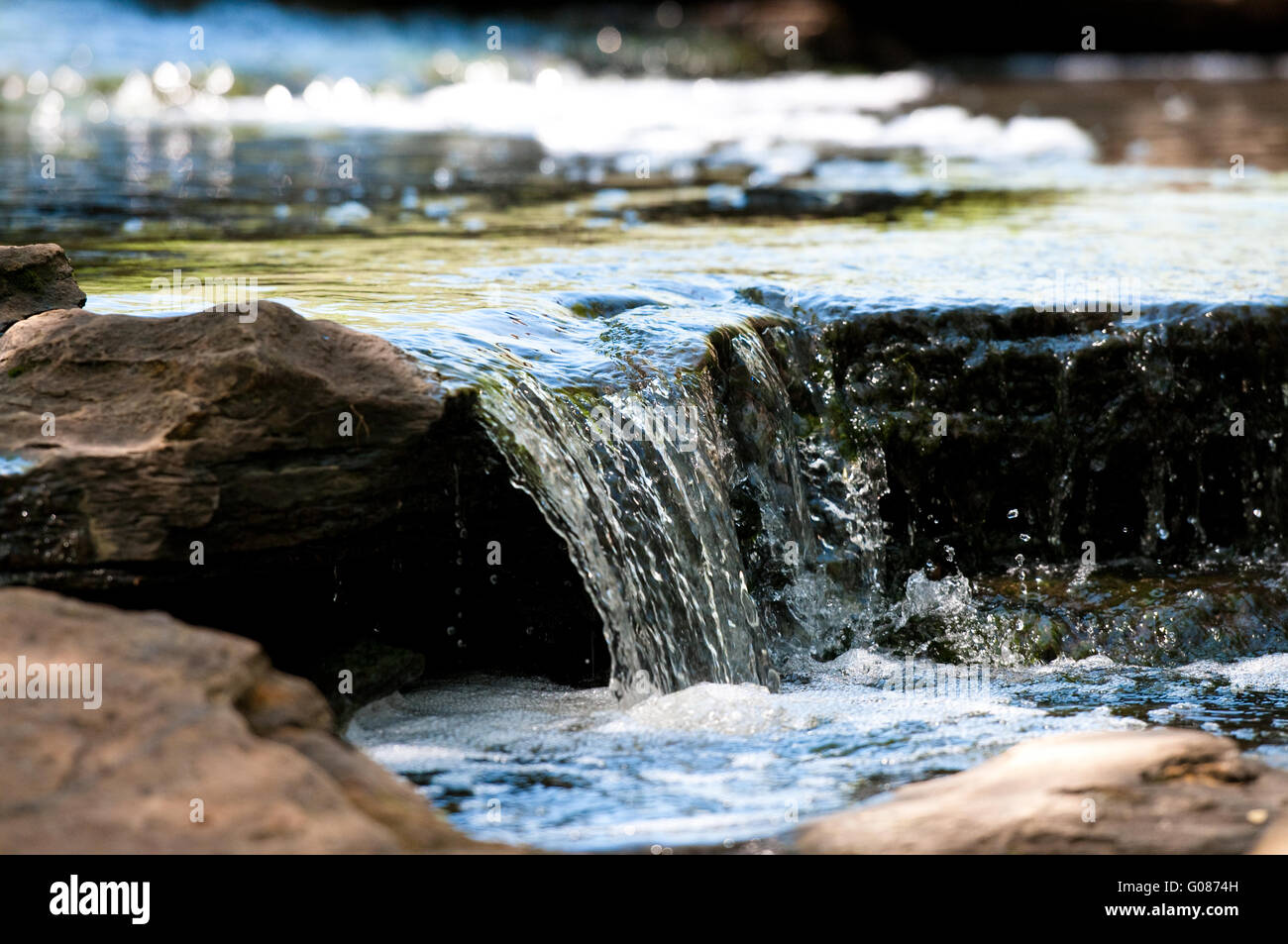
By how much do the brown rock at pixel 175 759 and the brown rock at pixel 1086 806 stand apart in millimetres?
795

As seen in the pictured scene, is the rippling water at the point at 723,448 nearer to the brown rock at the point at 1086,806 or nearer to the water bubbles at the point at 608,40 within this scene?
the brown rock at the point at 1086,806

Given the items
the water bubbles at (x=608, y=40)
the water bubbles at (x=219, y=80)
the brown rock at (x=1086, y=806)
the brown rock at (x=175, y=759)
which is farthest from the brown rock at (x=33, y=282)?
the water bubbles at (x=608, y=40)

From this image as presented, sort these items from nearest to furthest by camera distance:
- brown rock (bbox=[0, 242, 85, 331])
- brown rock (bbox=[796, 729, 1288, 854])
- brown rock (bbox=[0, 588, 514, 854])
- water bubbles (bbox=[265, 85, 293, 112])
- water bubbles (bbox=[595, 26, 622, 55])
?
brown rock (bbox=[0, 588, 514, 854]) < brown rock (bbox=[796, 729, 1288, 854]) < brown rock (bbox=[0, 242, 85, 331]) < water bubbles (bbox=[265, 85, 293, 112]) < water bubbles (bbox=[595, 26, 622, 55])

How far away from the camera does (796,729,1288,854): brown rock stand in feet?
9.72

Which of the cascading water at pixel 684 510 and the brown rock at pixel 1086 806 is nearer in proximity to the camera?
the brown rock at pixel 1086 806

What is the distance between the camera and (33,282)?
4328 millimetres

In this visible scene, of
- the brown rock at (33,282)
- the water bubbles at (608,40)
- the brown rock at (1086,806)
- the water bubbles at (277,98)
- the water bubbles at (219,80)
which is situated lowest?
the brown rock at (1086,806)

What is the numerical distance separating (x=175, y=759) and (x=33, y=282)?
212cm

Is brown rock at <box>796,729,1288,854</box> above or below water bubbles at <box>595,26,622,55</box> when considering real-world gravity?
below

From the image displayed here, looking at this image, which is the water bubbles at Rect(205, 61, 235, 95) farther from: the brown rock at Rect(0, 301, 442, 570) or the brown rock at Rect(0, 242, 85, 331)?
the brown rock at Rect(0, 301, 442, 570)

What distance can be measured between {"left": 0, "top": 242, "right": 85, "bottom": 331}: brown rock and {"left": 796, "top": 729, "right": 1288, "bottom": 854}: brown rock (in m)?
2.63

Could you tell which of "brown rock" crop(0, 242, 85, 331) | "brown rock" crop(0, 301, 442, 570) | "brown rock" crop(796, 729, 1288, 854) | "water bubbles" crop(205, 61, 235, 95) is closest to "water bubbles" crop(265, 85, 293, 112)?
"water bubbles" crop(205, 61, 235, 95)

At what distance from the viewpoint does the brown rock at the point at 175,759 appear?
2.60 meters

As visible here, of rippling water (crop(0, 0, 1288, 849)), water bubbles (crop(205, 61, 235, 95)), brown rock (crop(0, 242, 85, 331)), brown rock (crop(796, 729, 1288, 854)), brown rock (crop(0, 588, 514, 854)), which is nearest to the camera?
brown rock (crop(0, 588, 514, 854))
